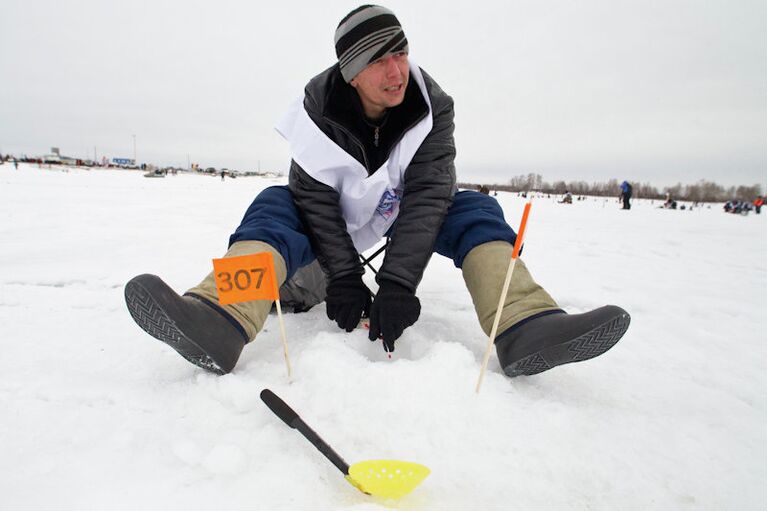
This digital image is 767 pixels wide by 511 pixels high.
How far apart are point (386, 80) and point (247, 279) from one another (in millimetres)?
787

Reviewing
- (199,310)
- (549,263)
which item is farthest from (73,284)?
(549,263)

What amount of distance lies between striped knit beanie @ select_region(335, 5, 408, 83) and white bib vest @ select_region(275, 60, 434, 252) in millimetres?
142

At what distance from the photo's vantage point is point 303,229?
4.47 ft

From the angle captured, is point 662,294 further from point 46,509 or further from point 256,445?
point 46,509

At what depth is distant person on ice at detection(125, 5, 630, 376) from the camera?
1039mm

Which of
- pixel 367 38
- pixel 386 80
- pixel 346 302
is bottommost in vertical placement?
pixel 346 302

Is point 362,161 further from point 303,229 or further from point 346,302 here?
point 346,302

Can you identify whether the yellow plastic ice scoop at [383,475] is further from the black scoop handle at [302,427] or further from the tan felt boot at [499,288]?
the tan felt boot at [499,288]

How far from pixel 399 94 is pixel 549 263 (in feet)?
6.42

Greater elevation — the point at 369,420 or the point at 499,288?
the point at 499,288

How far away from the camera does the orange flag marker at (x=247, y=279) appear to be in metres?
0.90

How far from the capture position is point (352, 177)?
136cm

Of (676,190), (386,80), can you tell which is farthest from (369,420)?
(676,190)

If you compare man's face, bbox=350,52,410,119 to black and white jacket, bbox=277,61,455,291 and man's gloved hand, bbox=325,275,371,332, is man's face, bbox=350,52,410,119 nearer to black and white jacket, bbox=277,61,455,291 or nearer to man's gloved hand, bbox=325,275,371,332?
black and white jacket, bbox=277,61,455,291
